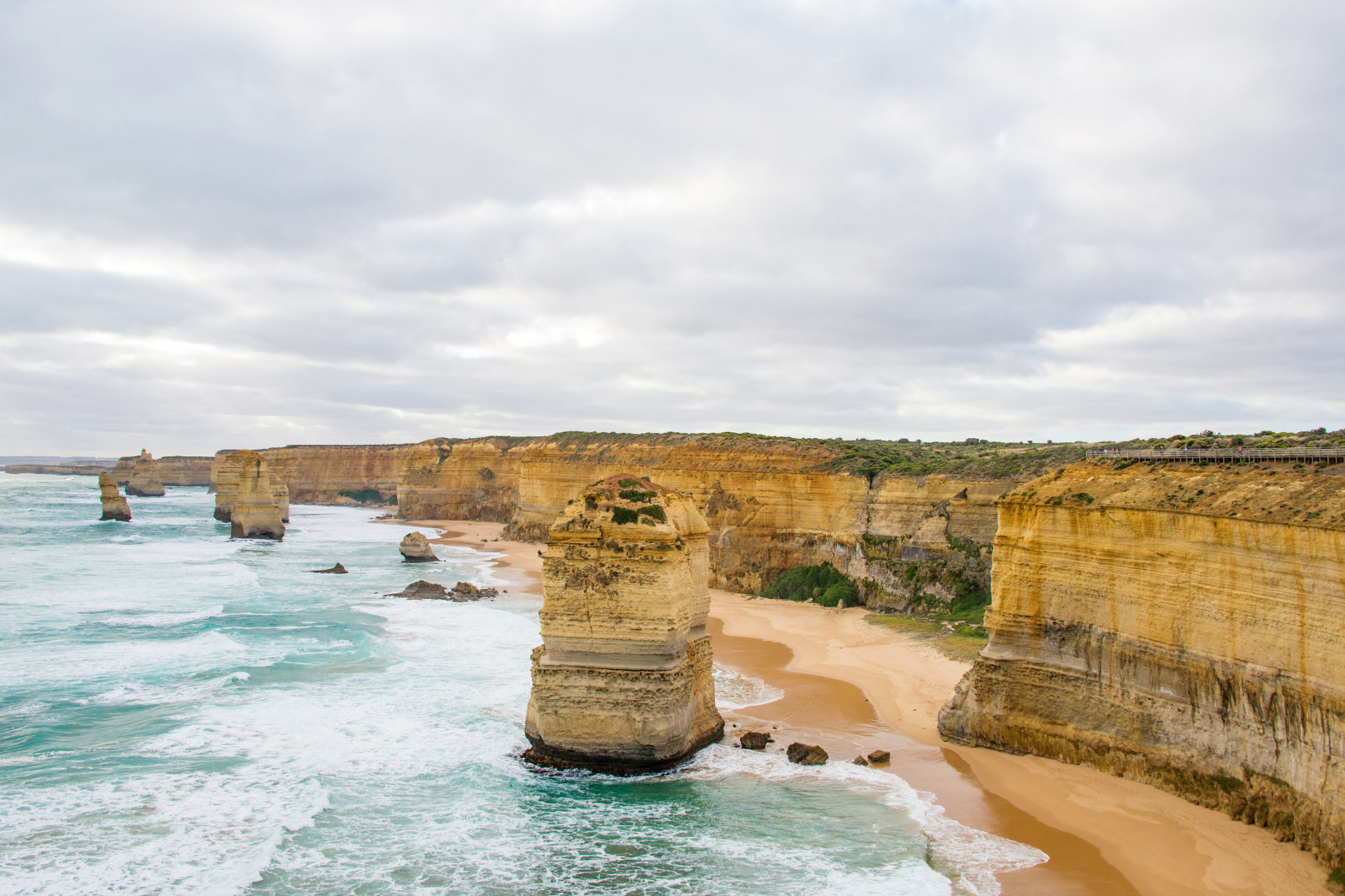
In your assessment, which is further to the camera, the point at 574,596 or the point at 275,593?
the point at 275,593

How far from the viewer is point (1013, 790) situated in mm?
15664

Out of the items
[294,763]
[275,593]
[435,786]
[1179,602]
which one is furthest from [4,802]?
[275,593]

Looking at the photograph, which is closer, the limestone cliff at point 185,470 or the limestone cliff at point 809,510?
the limestone cliff at point 809,510

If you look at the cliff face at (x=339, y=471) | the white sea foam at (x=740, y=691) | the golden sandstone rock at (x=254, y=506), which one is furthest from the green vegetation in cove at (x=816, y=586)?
the cliff face at (x=339, y=471)

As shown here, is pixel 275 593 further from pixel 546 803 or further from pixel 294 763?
pixel 546 803

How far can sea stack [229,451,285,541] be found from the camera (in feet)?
206

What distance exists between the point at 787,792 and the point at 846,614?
19.1 m

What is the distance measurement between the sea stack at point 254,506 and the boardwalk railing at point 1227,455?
60132 millimetres

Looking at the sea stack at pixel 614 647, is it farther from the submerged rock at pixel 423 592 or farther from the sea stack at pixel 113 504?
the sea stack at pixel 113 504

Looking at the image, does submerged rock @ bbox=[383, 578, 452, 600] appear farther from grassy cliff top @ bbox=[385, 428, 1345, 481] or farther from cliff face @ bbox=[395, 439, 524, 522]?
cliff face @ bbox=[395, 439, 524, 522]

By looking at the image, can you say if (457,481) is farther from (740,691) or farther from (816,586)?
(740,691)

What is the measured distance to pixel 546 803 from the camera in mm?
15578

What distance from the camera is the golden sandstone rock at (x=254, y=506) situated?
206 ft

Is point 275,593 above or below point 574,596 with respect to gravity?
below
